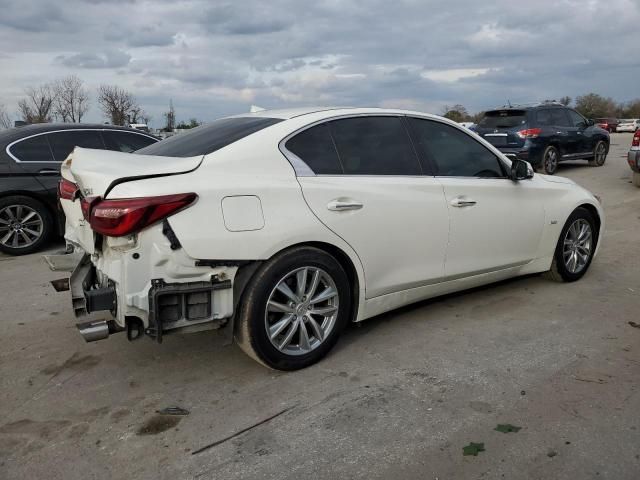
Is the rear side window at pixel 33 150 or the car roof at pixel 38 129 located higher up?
the car roof at pixel 38 129

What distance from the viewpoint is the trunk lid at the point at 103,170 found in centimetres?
315

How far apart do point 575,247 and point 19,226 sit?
6.36 m

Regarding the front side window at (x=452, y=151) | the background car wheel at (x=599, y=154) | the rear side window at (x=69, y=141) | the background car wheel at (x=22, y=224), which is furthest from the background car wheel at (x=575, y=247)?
the background car wheel at (x=599, y=154)

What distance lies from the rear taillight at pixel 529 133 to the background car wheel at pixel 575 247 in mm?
7655

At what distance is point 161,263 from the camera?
3.09 m

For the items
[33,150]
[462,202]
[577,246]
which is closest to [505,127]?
[577,246]

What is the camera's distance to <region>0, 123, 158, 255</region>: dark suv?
709 centimetres

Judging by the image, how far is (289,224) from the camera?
340 cm

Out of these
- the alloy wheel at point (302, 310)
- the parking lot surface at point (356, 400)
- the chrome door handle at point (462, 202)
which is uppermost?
the chrome door handle at point (462, 202)

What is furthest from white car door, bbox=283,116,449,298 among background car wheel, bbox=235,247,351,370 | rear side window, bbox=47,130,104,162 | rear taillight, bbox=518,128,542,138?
rear taillight, bbox=518,128,542,138

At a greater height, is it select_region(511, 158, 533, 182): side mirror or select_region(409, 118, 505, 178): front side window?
select_region(409, 118, 505, 178): front side window

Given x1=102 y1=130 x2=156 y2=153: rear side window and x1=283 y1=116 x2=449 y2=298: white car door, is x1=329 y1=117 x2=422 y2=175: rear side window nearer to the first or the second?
x1=283 y1=116 x2=449 y2=298: white car door

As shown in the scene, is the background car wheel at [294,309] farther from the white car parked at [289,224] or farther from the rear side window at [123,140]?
the rear side window at [123,140]

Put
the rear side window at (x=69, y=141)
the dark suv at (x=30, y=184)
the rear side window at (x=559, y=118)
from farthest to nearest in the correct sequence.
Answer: the rear side window at (x=559, y=118) → the rear side window at (x=69, y=141) → the dark suv at (x=30, y=184)
